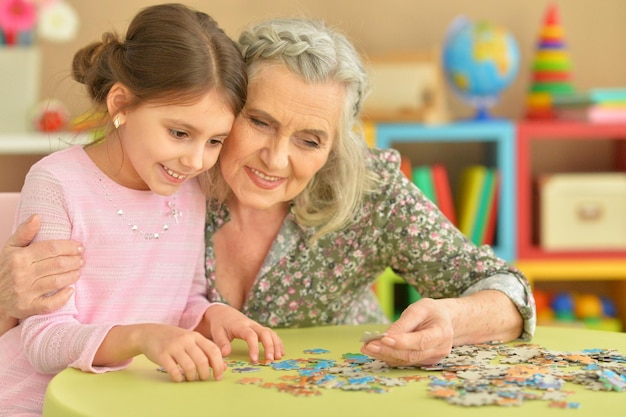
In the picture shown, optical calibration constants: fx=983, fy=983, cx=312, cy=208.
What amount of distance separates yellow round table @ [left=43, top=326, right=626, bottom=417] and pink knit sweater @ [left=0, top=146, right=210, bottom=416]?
97mm

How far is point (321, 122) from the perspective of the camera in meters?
1.84

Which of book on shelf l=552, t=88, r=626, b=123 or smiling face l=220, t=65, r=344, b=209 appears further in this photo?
book on shelf l=552, t=88, r=626, b=123

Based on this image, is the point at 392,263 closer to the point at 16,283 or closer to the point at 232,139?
the point at 232,139

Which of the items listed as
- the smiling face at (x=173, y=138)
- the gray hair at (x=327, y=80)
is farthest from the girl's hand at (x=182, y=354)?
the gray hair at (x=327, y=80)

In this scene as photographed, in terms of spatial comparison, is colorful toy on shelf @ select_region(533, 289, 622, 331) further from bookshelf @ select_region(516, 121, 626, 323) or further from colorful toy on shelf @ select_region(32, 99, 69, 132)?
colorful toy on shelf @ select_region(32, 99, 69, 132)

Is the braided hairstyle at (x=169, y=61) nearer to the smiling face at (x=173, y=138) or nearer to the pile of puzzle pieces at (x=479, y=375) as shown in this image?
the smiling face at (x=173, y=138)

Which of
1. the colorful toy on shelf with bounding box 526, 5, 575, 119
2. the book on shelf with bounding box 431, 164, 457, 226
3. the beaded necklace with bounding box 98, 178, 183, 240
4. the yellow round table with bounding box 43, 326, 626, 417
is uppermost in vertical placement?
the colorful toy on shelf with bounding box 526, 5, 575, 119

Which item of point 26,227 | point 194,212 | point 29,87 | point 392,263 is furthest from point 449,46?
point 26,227

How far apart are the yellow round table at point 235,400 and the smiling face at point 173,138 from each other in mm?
354

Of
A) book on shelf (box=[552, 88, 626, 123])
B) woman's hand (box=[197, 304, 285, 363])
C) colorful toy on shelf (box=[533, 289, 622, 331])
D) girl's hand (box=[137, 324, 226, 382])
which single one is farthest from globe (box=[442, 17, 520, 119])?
girl's hand (box=[137, 324, 226, 382])

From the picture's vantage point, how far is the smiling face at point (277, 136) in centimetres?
181

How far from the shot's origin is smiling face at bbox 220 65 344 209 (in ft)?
5.93

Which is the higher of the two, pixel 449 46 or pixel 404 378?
pixel 449 46

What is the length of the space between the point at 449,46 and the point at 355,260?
1.98m
